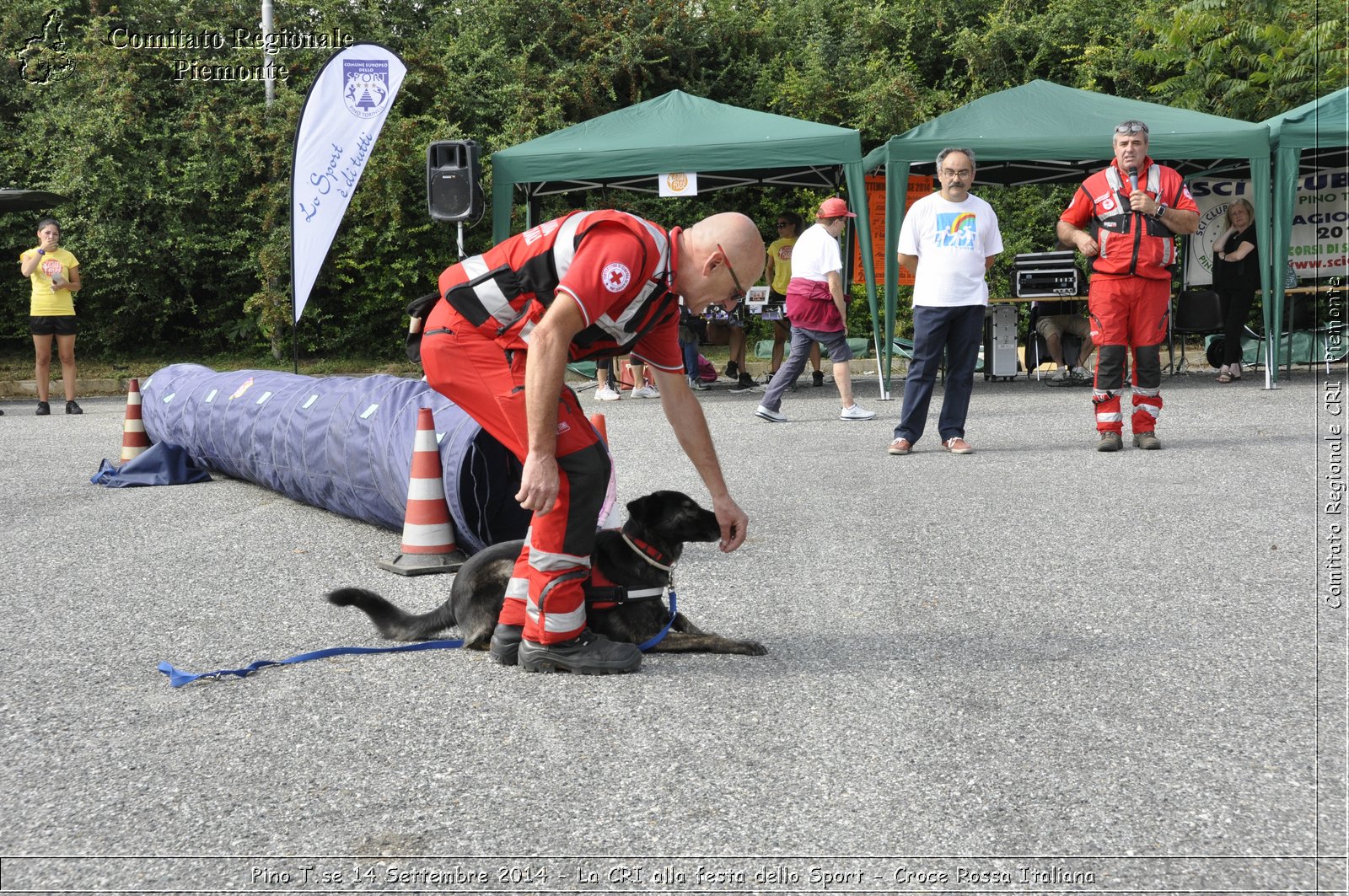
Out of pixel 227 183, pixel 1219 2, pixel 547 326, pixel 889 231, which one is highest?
pixel 1219 2

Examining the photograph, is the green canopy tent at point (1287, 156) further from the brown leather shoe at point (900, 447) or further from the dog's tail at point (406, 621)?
the dog's tail at point (406, 621)

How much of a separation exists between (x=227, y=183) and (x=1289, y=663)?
18065 mm

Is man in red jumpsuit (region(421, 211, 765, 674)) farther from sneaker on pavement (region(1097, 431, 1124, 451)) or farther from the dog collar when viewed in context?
sneaker on pavement (region(1097, 431, 1124, 451))

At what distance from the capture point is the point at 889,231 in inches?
496

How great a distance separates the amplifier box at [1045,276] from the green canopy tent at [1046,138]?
5.26 ft

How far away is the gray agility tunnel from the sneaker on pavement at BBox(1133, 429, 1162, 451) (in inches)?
188

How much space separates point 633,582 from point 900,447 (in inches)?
201

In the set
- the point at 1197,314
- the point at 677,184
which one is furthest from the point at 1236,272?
the point at 677,184

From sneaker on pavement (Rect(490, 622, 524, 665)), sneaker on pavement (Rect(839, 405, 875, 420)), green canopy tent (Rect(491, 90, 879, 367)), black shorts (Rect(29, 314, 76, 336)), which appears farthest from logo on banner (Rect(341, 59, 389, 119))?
sneaker on pavement (Rect(490, 622, 524, 665))

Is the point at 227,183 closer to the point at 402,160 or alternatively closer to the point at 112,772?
the point at 402,160

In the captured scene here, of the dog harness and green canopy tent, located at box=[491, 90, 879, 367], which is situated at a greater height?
green canopy tent, located at box=[491, 90, 879, 367]

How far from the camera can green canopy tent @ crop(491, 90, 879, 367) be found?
12.9 meters

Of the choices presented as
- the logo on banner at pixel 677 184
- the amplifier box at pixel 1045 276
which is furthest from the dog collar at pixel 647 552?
the amplifier box at pixel 1045 276

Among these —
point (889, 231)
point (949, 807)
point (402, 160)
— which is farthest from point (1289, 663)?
point (402, 160)
